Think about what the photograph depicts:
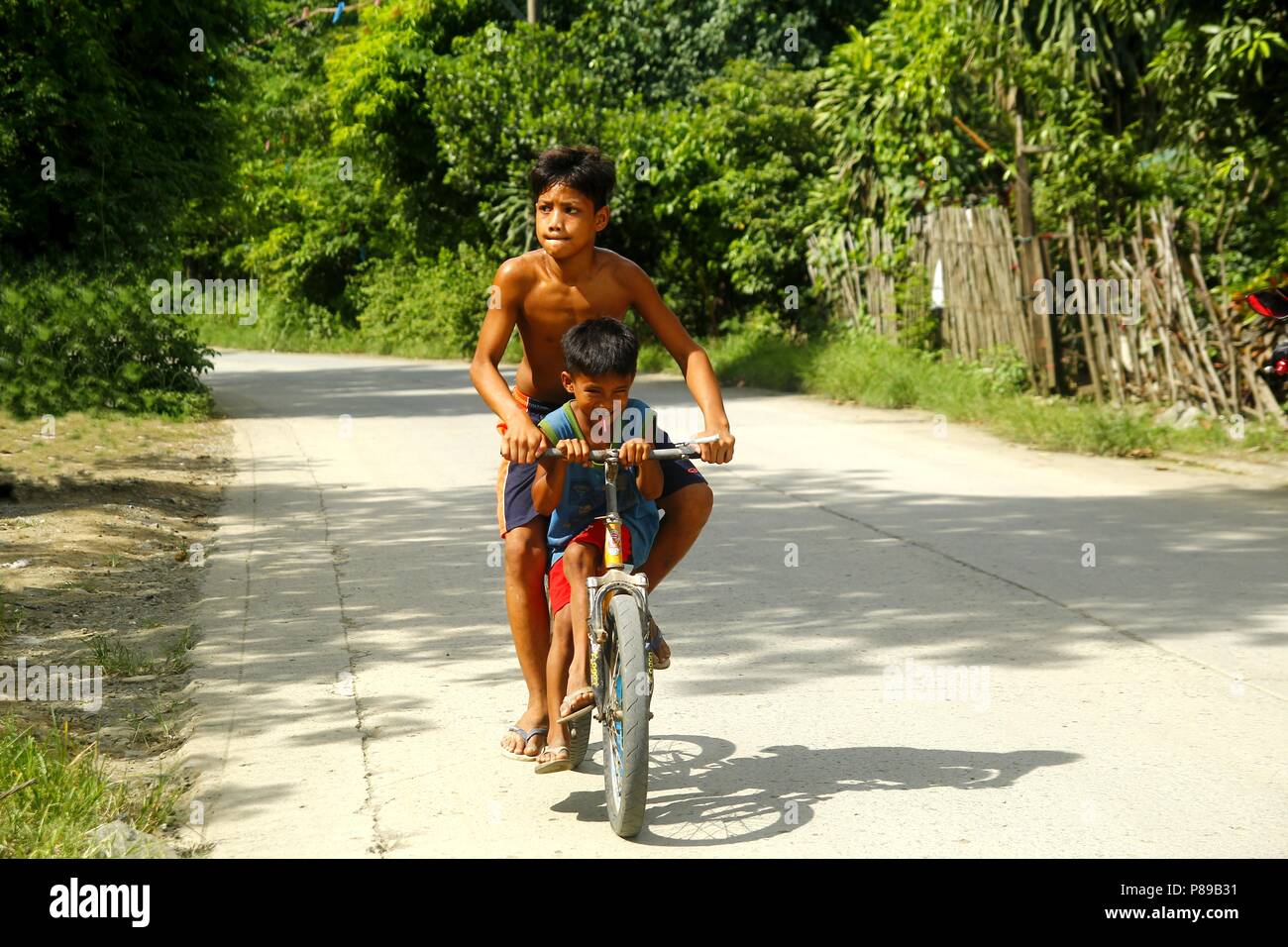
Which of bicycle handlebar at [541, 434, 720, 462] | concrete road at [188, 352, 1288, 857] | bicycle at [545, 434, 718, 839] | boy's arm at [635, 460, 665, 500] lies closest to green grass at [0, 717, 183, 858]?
concrete road at [188, 352, 1288, 857]

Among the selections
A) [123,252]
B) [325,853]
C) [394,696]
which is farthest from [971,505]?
Answer: [123,252]

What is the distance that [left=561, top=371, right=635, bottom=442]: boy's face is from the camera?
14.9ft

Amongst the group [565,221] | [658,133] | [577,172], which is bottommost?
[565,221]

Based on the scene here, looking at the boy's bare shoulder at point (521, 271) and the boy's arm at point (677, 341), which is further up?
the boy's bare shoulder at point (521, 271)

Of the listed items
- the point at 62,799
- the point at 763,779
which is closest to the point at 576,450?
the point at 763,779

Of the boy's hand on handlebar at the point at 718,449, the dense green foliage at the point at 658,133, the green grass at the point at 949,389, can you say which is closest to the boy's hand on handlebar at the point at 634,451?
the boy's hand on handlebar at the point at 718,449

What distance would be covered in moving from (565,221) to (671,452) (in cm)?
82

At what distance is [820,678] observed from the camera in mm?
6184

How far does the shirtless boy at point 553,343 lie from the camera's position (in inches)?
187

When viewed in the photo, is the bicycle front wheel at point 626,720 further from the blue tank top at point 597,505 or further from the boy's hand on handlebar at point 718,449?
the boy's hand on handlebar at point 718,449

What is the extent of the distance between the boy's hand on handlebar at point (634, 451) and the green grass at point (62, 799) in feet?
5.31

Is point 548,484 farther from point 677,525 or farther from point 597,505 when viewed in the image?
point 677,525

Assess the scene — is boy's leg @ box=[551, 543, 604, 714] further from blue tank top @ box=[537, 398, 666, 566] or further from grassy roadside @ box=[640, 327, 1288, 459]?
grassy roadside @ box=[640, 327, 1288, 459]

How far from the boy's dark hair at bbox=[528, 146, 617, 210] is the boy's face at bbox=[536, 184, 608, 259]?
0.02 meters
